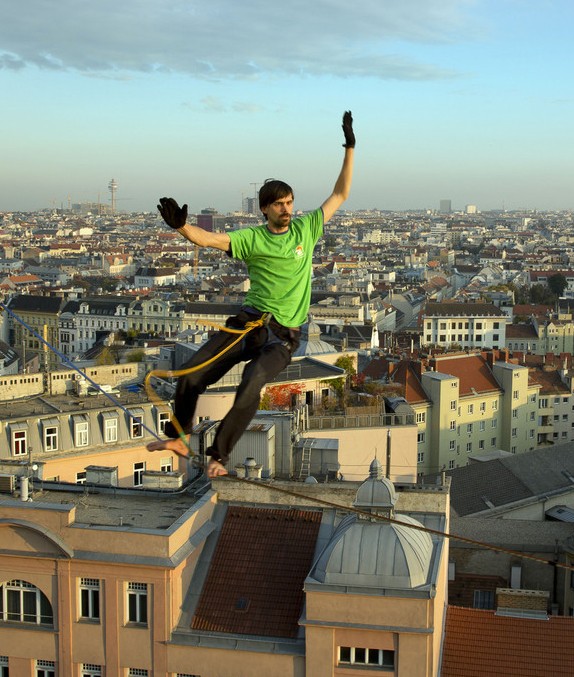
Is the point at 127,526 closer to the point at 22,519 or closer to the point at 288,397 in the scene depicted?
the point at 22,519

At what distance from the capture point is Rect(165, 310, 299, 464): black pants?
20.3ft

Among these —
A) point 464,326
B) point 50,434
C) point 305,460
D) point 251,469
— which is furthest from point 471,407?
point 464,326

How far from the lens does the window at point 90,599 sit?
44.1 ft

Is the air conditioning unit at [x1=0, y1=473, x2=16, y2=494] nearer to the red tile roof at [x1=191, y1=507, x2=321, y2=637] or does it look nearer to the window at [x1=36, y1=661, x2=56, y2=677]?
the window at [x1=36, y1=661, x2=56, y2=677]

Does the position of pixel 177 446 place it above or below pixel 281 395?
above

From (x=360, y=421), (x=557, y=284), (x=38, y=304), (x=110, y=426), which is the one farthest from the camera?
(x=557, y=284)

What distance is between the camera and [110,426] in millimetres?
21844

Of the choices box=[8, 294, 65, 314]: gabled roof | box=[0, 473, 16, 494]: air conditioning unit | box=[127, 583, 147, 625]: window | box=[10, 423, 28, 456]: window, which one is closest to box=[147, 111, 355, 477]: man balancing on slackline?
box=[127, 583, 147, 625]: window

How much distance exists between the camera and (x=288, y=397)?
2503cm

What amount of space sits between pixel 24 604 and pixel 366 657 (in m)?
4.47

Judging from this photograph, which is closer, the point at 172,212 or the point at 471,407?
the point at 172,212

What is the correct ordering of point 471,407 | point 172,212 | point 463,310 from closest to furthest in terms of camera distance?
point 172,212
point 471,407
point 463,310

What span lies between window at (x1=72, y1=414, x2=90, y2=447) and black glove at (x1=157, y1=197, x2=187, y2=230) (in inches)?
650

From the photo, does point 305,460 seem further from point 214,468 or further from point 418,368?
point 418,368
